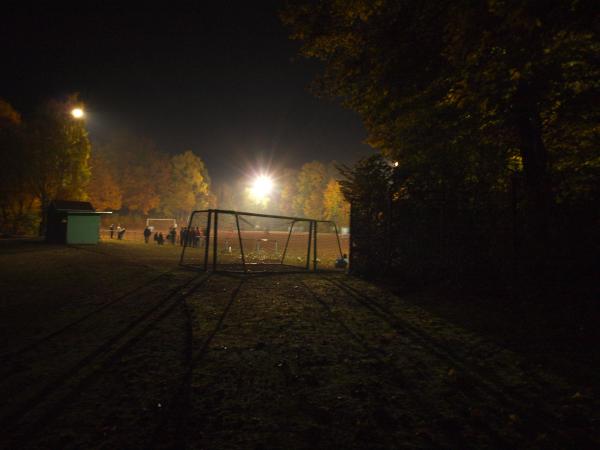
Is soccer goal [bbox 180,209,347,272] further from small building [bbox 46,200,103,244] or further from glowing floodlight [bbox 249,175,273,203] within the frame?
glowing floodlight [bbox 249,175,273,203]

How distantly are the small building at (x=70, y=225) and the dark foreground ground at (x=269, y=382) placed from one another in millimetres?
15622

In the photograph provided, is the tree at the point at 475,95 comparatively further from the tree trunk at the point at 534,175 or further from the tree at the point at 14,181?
the tree at the point at 14,181

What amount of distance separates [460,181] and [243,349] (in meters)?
6.55

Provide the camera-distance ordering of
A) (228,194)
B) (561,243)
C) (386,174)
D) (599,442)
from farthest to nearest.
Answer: (228,194), (386,174), (561,243), (599,442)

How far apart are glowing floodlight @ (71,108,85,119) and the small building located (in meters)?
8.37

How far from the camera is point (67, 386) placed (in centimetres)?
319

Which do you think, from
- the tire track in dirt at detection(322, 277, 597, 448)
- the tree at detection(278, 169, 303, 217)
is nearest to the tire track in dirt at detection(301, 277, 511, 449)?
the tire track in dirt at detection(322, 277, 597, 448)

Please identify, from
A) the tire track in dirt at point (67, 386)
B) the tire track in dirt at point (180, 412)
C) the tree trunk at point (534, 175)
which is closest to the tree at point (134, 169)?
the tire track in dirt at point (67, 386)

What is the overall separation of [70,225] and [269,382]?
21.6 meters

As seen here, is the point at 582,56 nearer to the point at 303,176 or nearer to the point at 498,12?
the point at 498,12

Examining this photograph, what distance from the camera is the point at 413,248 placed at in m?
8.62

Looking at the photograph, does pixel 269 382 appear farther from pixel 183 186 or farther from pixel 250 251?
pixel 183 186

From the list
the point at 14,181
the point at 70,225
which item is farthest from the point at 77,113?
the point at 70,225

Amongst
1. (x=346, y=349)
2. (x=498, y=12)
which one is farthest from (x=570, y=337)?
(x=498, y=12)
